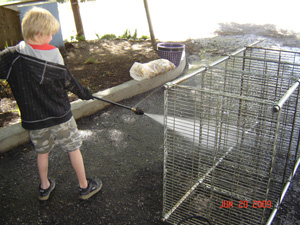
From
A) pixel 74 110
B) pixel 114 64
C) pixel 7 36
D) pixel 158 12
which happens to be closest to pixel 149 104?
pixel 74 110

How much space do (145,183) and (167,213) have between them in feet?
1.75

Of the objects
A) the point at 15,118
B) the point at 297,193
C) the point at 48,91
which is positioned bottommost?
the point at 297,193

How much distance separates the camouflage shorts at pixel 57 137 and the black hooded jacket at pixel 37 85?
0.08 metres

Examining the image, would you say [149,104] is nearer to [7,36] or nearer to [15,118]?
[15,118]

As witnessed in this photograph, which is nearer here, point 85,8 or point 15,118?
point 15,118

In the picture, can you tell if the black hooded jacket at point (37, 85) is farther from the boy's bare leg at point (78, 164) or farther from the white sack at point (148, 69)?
the white sack at point (148, 69)

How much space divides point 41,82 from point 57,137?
52cm

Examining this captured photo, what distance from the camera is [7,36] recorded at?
251 inches

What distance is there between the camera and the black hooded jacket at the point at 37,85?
2.53m

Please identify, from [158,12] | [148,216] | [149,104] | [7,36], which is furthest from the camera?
[158,12]

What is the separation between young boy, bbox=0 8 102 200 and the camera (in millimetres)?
2510
